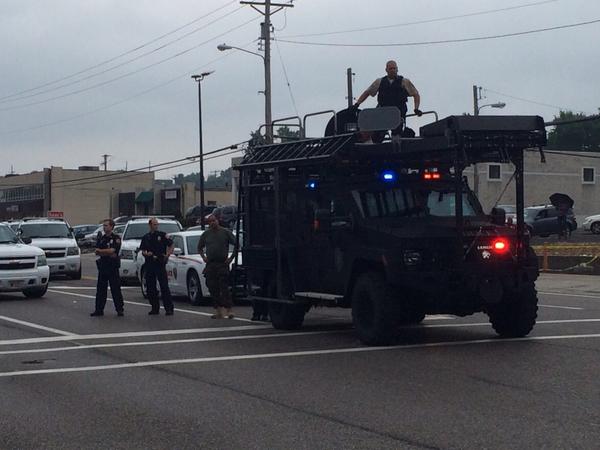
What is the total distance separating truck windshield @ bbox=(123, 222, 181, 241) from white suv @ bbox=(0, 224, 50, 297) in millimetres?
5072

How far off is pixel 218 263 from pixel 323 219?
382 cm

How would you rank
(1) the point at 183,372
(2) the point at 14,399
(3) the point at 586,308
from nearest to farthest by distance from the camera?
1. (2) the point at 14,399
2. (1) the point at 183,372
3. (3) the point at 586,308

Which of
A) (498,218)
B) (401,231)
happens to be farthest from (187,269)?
(498,218)

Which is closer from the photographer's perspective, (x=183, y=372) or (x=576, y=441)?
(x=576, y=441)

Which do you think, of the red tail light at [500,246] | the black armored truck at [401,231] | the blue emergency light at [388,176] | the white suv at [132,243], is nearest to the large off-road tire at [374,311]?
the black armored truck at [401,231]

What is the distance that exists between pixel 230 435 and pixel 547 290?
58.5ft

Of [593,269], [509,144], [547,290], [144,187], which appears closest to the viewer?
[509,144]

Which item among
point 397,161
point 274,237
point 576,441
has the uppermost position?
point 397,161

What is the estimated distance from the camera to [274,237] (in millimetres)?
16016

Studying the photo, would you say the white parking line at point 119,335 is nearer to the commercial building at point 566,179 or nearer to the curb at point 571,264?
the curb at point 571,264

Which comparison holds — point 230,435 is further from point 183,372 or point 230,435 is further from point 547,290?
point 547,290

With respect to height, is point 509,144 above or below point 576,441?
above

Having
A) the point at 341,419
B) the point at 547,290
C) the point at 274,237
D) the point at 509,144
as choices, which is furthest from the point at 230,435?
the point at 547,290

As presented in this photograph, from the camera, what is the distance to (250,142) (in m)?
17.5
